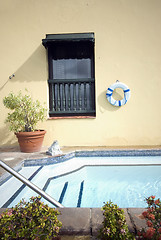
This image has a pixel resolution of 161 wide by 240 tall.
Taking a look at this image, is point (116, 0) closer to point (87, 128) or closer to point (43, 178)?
point (87, 128)

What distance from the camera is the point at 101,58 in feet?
15.2

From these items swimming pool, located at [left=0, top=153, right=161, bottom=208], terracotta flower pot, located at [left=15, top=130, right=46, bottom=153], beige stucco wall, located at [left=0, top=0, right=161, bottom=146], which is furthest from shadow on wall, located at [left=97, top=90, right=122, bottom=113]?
terracotta flower pot, located at [left=15, top=130, right=46, bottom=153]

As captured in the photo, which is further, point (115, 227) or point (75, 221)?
point (75, 221)

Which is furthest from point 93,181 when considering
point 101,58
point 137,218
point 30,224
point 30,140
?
point 101,58

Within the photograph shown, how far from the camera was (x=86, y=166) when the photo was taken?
11.9ft

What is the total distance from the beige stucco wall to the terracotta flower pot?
69cm

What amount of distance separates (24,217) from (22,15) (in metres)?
5.15

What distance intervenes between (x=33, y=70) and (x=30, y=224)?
4374mm

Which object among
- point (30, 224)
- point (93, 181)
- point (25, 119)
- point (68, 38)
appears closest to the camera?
point (30, 224)

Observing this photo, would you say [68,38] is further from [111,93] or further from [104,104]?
[104,104]

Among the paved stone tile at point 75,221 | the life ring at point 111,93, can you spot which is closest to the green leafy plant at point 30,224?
the paved stone tile at point 75,221

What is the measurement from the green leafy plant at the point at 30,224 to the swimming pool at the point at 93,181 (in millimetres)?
1305

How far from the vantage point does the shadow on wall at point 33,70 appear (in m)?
4.68

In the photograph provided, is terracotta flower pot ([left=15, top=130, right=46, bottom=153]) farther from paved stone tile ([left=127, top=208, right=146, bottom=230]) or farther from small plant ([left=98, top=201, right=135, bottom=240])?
small plant ([left=98, top=201, right=135, bottom=240])
